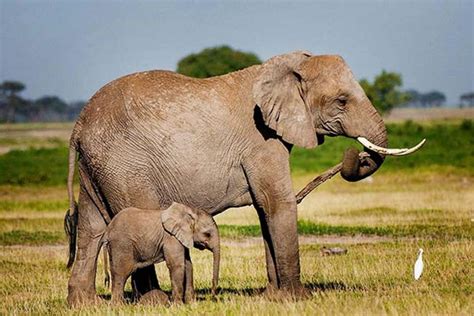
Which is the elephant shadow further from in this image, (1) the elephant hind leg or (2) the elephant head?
(2) the elephant head

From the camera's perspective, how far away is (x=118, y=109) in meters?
11.9

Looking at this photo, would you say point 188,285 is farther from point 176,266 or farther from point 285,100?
point 285,100

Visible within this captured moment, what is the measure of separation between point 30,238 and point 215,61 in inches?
3207

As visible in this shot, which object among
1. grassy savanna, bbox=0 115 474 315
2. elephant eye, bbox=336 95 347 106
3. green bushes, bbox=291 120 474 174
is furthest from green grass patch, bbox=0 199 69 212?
elephant eye, bbox=336 95 347 106

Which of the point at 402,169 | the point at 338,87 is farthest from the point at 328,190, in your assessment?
the point at 338,87

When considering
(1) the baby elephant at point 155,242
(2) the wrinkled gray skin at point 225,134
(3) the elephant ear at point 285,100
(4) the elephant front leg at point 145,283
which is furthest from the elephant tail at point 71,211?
(3) the elephant ear at point 285,100

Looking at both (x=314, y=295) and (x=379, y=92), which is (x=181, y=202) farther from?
(x=379, y=92)

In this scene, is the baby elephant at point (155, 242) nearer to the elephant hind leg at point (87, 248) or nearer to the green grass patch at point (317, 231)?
the elephant hind leg at point (87, 248)

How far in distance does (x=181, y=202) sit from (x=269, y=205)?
0.99 m

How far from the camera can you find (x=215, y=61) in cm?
10275

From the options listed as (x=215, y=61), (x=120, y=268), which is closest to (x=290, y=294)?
(x=120, y=268)

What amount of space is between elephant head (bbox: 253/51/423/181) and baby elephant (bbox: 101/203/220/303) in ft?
4.72

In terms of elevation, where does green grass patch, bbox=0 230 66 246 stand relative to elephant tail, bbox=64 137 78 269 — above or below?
below

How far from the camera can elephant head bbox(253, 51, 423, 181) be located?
11930 mm
